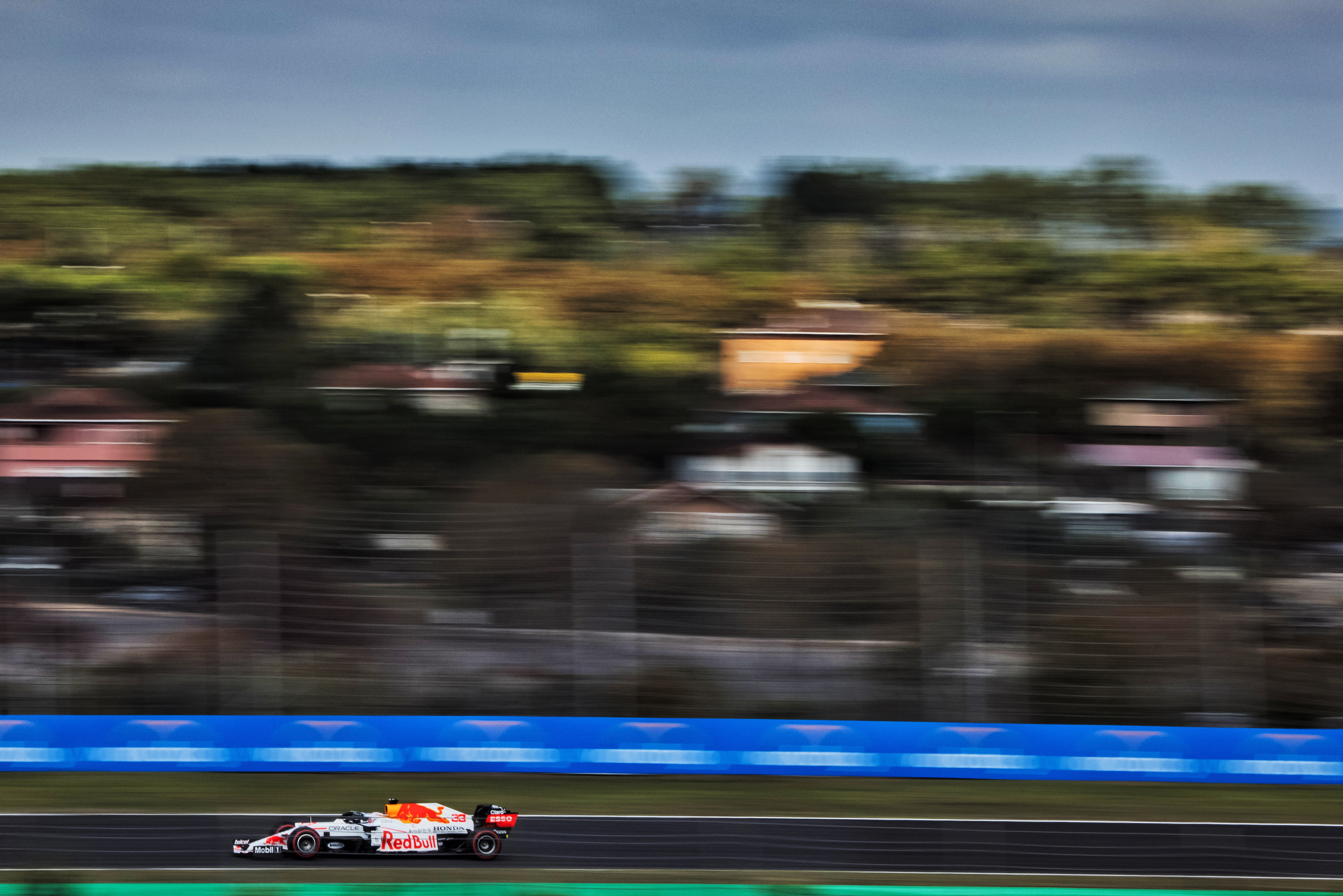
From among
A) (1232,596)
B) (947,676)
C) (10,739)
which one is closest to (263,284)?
(10,739)

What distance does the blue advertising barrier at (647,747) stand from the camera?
403 inches

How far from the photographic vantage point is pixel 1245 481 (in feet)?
53.8

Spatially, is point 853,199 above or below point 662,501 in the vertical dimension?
above

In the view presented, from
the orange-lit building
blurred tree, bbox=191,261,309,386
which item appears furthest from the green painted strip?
the orange-lit building

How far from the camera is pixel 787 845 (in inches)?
353

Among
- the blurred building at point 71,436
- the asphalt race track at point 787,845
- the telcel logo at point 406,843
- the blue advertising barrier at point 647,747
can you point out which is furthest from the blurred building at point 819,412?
the telcel logo at point 406,843

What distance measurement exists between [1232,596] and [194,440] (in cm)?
1177

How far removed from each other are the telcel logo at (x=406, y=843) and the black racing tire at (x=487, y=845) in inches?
11.1

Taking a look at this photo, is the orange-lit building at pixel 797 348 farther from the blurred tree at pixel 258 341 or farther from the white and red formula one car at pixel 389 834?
the white and red formula one car at pixel 389 834

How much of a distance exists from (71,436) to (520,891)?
49.9 ft

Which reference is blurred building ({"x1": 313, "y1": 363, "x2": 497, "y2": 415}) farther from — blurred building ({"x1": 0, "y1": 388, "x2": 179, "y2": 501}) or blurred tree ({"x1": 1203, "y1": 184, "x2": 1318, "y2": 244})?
blurred tree ({"x1": 1203, "y1": 184, "x2": 1318, "y2": 244})

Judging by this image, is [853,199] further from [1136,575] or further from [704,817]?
[704,817]

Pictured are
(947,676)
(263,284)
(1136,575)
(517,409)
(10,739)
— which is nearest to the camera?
(10,739)

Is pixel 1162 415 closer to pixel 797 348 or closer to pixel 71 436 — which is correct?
pixel 797 348
